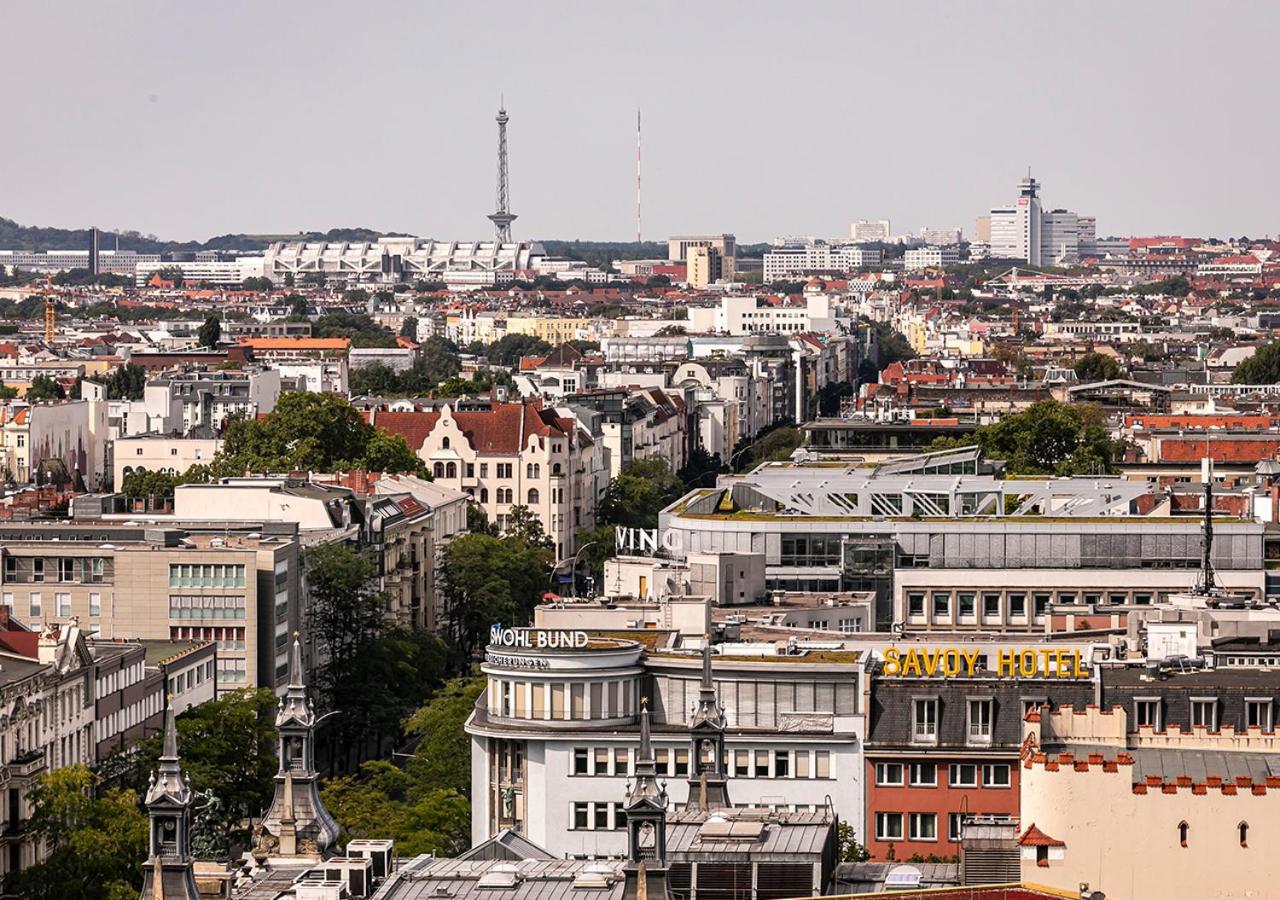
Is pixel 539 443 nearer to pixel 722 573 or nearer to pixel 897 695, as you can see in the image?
pixel 722 573

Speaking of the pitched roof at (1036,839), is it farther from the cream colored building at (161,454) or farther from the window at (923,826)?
the cream colored building at (161,454)

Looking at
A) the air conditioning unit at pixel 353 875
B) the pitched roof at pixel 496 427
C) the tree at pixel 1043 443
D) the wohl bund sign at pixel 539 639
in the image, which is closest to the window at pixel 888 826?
the wohl bund sign at pixel 539 639

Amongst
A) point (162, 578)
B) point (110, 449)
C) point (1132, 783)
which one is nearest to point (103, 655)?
point (162, 578)

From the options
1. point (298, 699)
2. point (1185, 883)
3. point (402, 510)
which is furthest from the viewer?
point (402, 510)

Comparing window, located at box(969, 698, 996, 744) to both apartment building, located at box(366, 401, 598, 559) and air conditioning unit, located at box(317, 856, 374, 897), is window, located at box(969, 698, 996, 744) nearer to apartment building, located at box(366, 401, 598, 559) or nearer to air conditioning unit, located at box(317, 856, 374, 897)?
air conditioning unit, located at box(317, 856, 374, 897)

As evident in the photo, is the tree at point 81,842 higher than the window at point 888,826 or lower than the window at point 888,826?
lower

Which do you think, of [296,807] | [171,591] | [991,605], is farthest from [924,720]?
[171,591]
